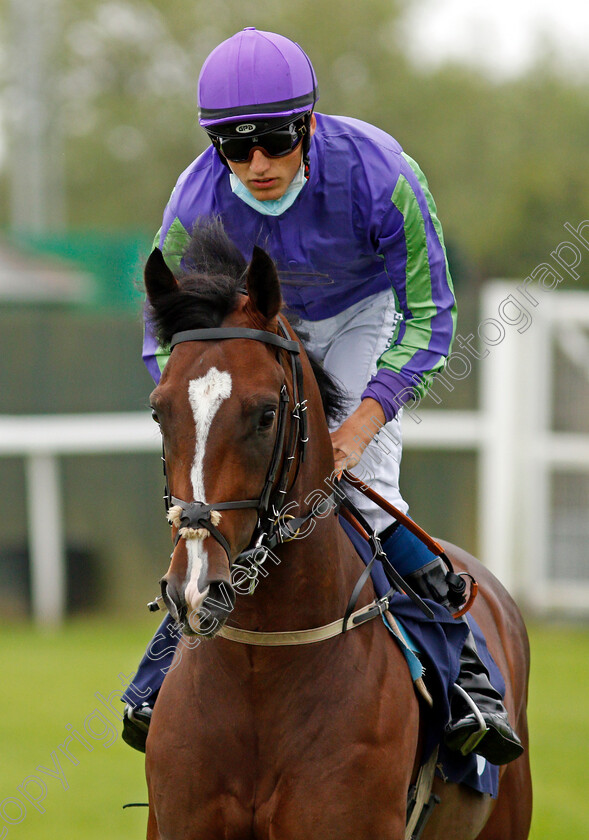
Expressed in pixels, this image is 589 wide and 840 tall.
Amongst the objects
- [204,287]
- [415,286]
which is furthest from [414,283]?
[204,287]

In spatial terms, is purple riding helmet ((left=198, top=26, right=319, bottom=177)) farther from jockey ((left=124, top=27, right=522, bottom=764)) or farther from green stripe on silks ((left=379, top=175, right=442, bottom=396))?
green stripe on silks ((left=379, top=175, right=442, bottom=396))

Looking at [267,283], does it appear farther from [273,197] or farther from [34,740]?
[34,740]

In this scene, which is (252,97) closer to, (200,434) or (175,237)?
(175,237)

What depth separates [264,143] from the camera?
3316 millimetres

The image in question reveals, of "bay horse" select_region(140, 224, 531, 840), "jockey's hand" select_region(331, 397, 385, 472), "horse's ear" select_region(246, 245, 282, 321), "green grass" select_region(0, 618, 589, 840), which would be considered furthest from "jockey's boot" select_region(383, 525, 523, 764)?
"green grass" select_region(0, 618, 589, 840)

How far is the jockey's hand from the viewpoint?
3307mm

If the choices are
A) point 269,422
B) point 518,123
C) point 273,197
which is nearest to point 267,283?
point 269,422

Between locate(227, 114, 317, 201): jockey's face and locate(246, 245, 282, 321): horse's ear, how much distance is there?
518 millimetres

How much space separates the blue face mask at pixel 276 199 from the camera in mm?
3465

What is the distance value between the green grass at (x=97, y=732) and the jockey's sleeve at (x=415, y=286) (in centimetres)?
351

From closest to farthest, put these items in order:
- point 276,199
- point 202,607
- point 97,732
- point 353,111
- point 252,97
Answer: point 202,607
point 252,97
point 276,199
point 97,732
point 353,111

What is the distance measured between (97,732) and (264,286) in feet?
18.1

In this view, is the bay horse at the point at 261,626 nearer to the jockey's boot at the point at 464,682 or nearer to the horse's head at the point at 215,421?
the horse's head at the point at 215,421

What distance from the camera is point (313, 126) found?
3.59m
